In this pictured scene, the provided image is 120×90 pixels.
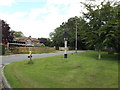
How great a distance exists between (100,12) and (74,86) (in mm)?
9344

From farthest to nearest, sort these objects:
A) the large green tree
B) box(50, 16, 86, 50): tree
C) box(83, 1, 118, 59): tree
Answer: box(50, 16, 86, 50): tree
the large green tree
box(83, 1, 118, 59): tree

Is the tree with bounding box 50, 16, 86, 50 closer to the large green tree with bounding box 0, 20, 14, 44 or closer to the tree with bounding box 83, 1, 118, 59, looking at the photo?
the large green tree with bounding box 0, 20, 14, 44

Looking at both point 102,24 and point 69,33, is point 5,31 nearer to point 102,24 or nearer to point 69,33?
point 102,24

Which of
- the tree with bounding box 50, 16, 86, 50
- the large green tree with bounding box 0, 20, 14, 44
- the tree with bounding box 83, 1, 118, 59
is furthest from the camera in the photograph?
the tree with bounding box 50, 16, 86, 50

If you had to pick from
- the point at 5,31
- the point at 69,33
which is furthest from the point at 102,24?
the point at 69,33

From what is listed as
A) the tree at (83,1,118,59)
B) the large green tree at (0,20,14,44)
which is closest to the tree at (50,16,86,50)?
the large green tree at (0,20,14,44)

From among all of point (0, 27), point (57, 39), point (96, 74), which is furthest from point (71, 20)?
point (96, 74)

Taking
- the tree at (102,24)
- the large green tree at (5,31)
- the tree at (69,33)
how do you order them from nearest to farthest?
the tree at (102,24)
the large green tree at (5,31)
the tree at (69,33)

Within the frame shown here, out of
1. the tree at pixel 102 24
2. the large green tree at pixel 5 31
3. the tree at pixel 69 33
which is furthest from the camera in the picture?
the tree at pixel 69 33

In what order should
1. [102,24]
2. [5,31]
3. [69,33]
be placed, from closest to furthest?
[102,24]
[5,31]
[69,33]

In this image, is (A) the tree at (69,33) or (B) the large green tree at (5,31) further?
(A) the tree at (69,33)

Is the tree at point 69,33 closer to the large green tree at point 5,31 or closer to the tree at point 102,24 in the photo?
the large green tree at point 5,31

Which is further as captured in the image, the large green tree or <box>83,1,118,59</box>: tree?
the large green tree

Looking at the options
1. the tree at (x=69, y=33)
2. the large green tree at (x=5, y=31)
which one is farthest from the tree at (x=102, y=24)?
the tree at (x=69, y=33)
